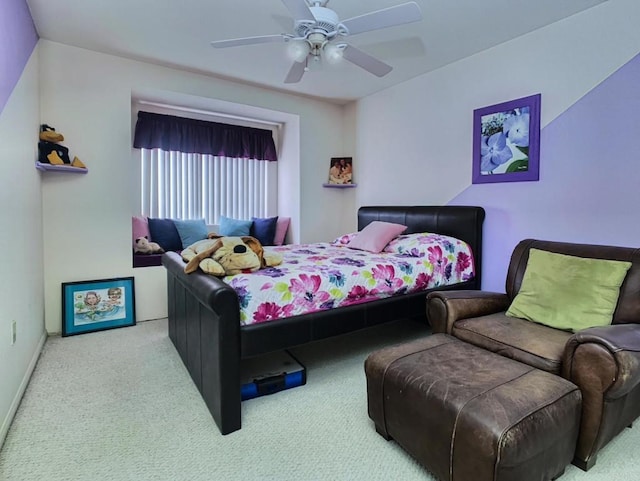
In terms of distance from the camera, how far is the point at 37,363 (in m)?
2.55

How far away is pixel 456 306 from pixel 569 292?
24.3 inches

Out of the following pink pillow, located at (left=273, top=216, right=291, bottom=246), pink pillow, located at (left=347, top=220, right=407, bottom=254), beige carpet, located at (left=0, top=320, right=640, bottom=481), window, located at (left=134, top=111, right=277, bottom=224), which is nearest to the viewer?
beige carpet, located at (left=0, top=320, right=640, bottom=481)

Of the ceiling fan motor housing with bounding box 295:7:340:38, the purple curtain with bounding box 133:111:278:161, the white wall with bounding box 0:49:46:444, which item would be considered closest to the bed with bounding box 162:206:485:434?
the white wall with bounding box 0:49:46:444

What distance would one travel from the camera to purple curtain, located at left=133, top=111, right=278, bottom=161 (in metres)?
3.88

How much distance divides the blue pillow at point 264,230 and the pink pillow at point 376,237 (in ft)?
4.58

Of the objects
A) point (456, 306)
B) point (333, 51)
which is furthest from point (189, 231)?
point (456, 306)

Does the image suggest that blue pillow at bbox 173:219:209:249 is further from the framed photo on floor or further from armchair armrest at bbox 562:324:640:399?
armchair armrest at bbox 562:324:640:399

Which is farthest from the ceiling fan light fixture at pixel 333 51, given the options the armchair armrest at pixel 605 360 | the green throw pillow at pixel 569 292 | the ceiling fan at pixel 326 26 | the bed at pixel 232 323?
the armchair armrest at pixel 605 360

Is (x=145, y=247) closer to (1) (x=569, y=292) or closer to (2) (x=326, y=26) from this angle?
(2) (x=326, y=26)

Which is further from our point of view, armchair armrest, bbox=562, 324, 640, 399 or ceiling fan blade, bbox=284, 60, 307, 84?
ceiling fan blade, bbox=284, 60, 307, 84

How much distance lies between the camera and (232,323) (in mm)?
1769

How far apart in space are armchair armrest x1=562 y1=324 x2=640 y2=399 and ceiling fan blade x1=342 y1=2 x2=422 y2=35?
1735mm

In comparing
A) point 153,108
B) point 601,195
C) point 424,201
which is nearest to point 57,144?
point 153,108

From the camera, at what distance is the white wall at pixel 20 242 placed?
6.05 feet
